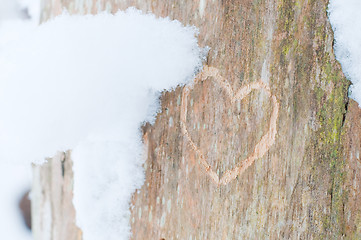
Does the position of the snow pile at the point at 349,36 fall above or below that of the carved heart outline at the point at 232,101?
above

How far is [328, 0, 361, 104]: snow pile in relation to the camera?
24.5 inches

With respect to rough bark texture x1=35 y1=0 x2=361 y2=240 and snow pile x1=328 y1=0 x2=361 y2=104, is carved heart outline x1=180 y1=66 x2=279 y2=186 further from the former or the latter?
snow pile x1=328 y1=0 x2=361 y2=104

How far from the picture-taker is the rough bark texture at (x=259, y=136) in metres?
0.64

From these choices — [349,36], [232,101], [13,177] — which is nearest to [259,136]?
[232,101]

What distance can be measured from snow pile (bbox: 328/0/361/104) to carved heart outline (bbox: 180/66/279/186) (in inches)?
5.0

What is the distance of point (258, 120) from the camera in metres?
0.68

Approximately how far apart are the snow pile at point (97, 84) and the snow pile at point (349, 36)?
0.25 meters

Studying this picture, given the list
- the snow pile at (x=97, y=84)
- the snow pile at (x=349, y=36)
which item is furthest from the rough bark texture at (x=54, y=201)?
the snow pile at (x=349, y=36)

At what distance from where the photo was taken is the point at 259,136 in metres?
0.69

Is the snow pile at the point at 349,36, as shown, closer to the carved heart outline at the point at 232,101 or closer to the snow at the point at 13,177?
the carved heart outline at the point at 232,101

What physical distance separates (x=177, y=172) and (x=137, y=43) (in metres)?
0.27

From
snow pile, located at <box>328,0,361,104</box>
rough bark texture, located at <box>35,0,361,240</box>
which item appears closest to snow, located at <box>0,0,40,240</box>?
rough bark texture, located at <box>35,0,361,240</box>

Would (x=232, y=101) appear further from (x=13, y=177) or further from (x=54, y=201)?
(x=13, y=177)

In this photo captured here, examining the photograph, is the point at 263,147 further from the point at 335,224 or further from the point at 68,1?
the point at 68,1
